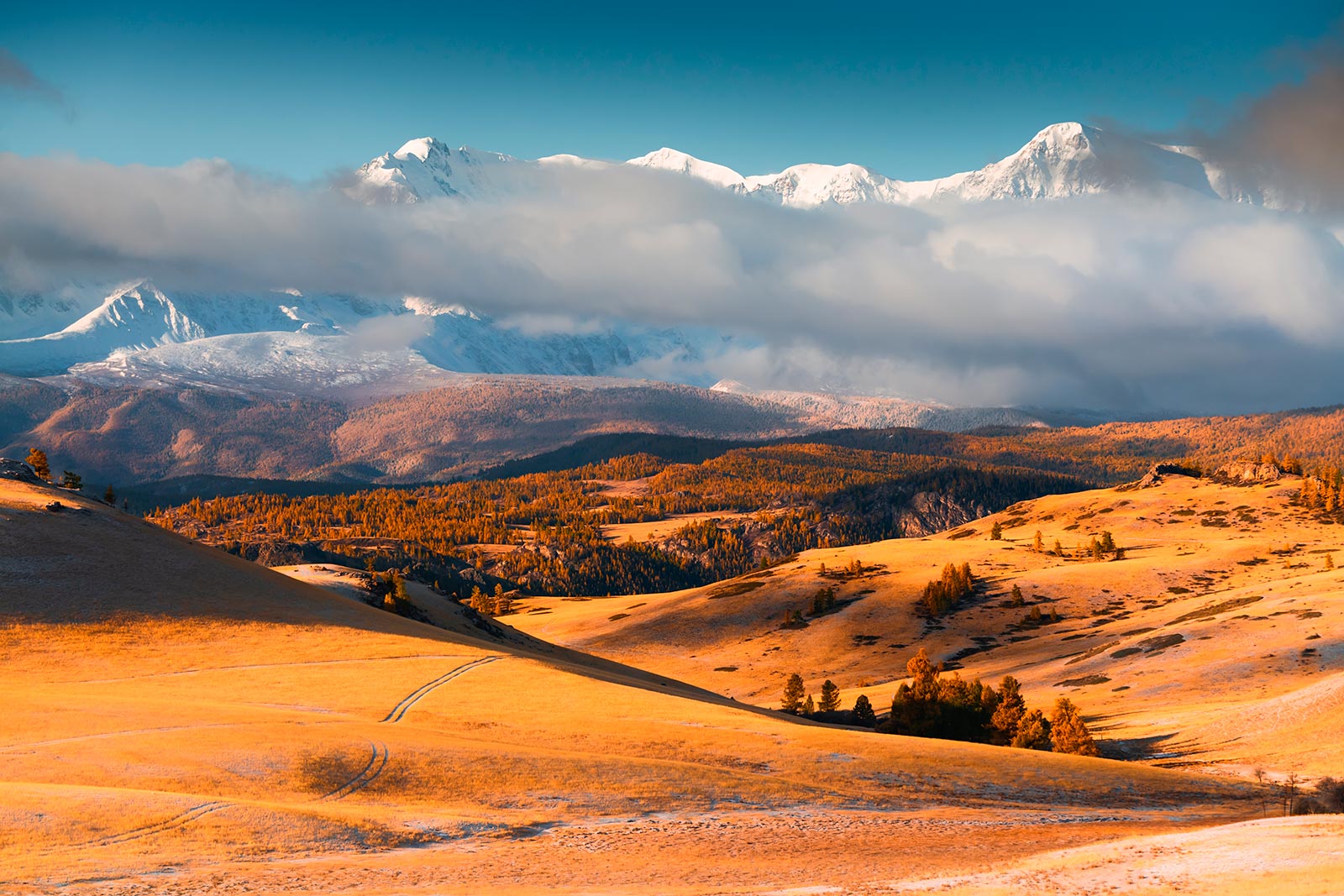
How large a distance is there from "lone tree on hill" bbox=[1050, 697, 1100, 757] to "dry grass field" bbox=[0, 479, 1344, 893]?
840 centimetres

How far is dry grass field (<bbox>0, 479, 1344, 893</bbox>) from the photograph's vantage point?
33250 millimetres

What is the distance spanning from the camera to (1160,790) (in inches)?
2030

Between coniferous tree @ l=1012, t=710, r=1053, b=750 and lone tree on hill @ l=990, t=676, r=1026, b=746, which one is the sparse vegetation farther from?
coniferous tree @ l=1012, t=710, r=1053, b=750

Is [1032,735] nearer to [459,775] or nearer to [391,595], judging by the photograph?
[459,775]

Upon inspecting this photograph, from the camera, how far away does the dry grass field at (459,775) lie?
3325 cm

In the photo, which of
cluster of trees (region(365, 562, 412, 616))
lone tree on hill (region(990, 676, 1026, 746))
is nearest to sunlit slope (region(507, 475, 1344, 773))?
lone tree on hill (region(990, 676, 1026, 746))

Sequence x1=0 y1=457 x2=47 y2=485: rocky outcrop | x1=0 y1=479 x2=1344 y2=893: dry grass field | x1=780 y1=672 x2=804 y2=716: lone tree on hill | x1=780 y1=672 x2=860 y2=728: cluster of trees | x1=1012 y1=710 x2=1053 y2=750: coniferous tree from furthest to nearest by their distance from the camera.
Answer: x1=780 y1=672 x2=804 y2=716: lone tree on hill
x1=0 y1=457 x2=47 y2=485: rocky outcrop
x1=780 y1=672 x2=860 y2=728: cluster of trees
x1=1012 y1=710 x2=1053 y2=750: coniferous tree
x1=0 y1=479 x2=1344 y2=893: dry grass field

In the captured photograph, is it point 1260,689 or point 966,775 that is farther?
point 1260,689

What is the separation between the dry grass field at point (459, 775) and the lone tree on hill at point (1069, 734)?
8402mm

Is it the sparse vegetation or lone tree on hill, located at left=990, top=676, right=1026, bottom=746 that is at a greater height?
lone tree on hill, located at left=990, top=676, right=1026, bottom=746

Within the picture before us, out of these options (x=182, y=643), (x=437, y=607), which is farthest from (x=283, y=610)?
(x=437, y=607)

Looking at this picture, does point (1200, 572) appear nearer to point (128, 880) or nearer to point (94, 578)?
point (94, 578)

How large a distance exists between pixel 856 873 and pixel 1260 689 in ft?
227

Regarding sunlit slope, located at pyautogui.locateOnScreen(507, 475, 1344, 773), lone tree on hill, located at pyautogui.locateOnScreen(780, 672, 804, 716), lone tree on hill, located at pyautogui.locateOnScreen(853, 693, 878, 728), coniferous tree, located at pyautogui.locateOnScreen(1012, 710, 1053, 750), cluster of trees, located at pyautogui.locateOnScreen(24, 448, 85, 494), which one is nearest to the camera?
sunlit slope, located at pyautogui.locateOnScreen(507, 475, 1344, 773)
